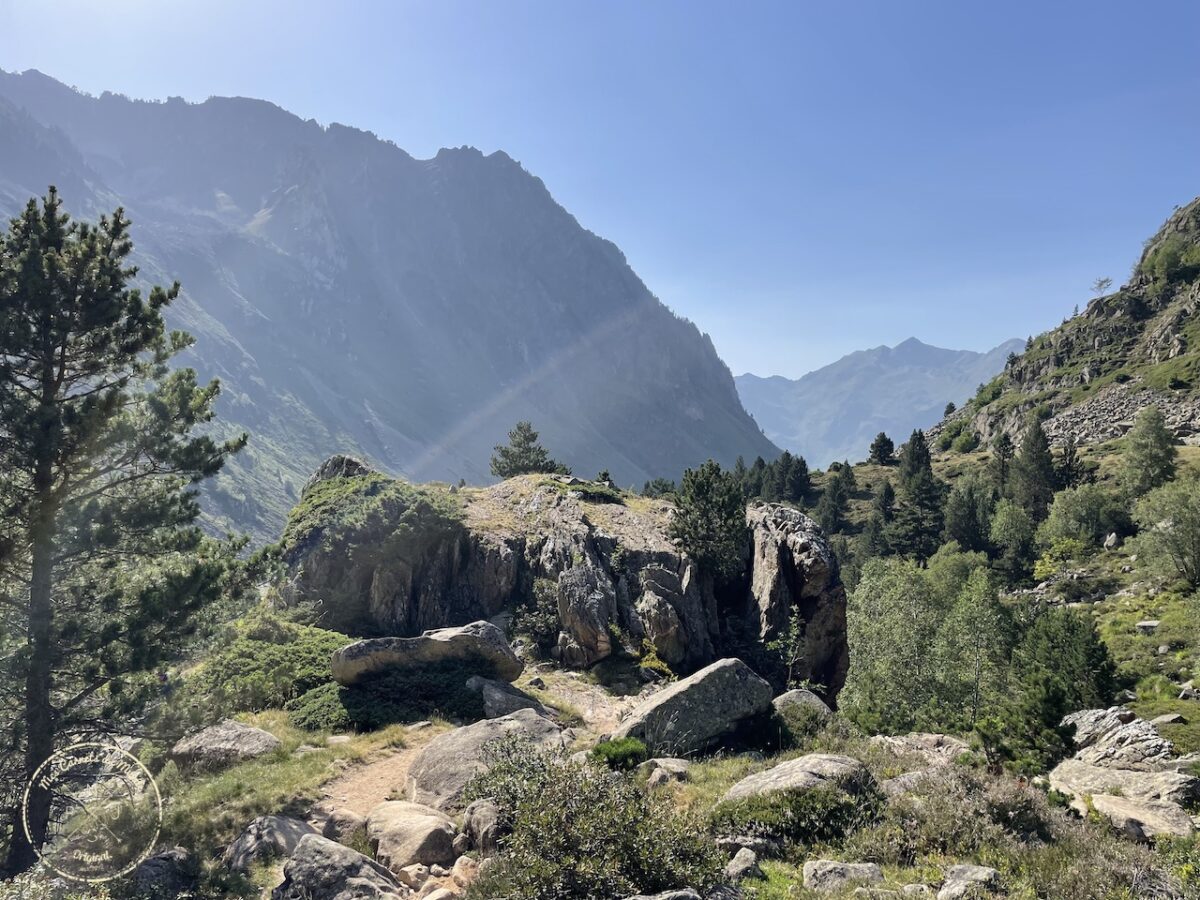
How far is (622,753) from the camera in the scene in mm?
15992

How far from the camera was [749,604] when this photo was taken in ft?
118

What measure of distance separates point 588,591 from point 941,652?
84.8 ft

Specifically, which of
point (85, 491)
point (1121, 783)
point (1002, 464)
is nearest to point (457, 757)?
point (85, 491)

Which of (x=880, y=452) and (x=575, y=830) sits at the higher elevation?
(x=880, y=452)

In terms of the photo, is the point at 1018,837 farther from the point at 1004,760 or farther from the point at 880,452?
the point at 880,452

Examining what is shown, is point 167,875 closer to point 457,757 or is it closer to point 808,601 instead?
point 457,757

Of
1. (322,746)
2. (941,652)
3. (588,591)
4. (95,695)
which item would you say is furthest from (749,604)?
(95,695)

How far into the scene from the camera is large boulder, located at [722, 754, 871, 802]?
12656mm

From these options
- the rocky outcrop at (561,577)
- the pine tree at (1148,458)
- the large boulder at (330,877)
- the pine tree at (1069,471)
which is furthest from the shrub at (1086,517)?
the large boulder at (330,877)

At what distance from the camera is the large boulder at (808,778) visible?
12656 mm

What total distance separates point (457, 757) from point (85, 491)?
11.8m

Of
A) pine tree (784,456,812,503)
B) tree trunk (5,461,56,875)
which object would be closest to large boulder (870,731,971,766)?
tree trunk (5,461,56,875)

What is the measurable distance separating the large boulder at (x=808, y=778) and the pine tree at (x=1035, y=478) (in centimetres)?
9672

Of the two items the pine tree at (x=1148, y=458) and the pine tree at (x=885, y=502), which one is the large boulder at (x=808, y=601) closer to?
the pine tree at (x=1148, y=458)
